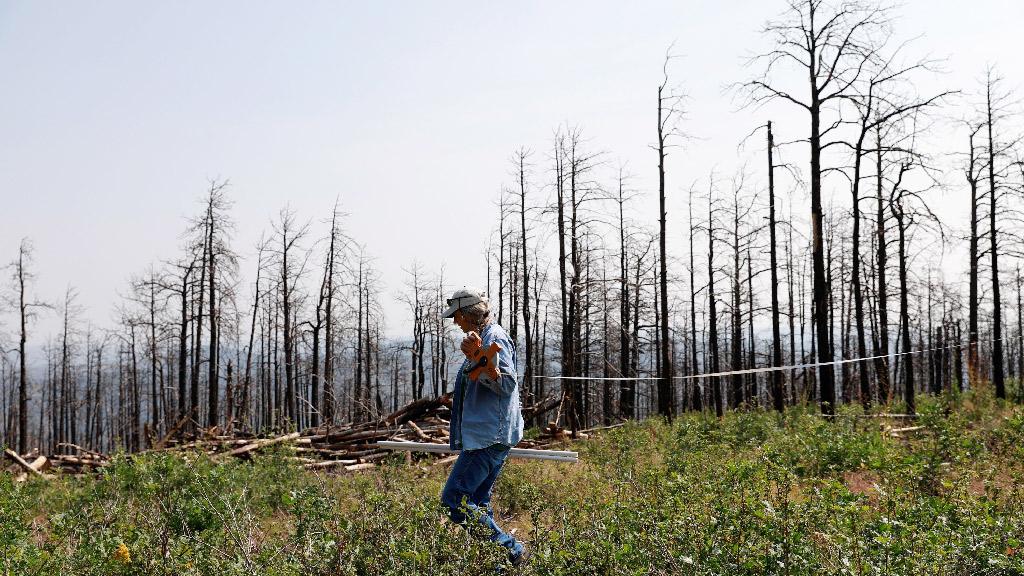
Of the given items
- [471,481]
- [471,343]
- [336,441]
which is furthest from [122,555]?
[336,441]

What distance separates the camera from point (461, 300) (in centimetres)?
427

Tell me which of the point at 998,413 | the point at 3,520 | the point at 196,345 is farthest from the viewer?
the point at 196,345

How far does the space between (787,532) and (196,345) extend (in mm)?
25229

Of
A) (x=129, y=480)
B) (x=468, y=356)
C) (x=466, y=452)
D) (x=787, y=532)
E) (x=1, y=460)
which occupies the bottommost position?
(x=1, y=460)

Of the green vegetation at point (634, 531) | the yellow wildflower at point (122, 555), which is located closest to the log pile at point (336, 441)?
the green vegetation at point (634, 531)

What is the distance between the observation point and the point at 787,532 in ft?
12.3

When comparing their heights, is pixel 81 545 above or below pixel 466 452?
below

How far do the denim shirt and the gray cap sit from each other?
202 millimetres

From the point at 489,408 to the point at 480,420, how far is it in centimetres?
9

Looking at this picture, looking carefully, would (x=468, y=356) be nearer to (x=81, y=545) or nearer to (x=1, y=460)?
(x=81, y=545)

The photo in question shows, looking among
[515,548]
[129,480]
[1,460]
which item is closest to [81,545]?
[515,548]

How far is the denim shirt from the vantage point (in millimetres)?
4074

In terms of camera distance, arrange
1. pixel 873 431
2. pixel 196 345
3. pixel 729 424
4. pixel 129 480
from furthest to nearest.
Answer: pixel 196 345 → pixel 729 424 → pixel 873 431 → pixel 129 480

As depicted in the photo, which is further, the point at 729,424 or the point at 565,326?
the point at 565,326
